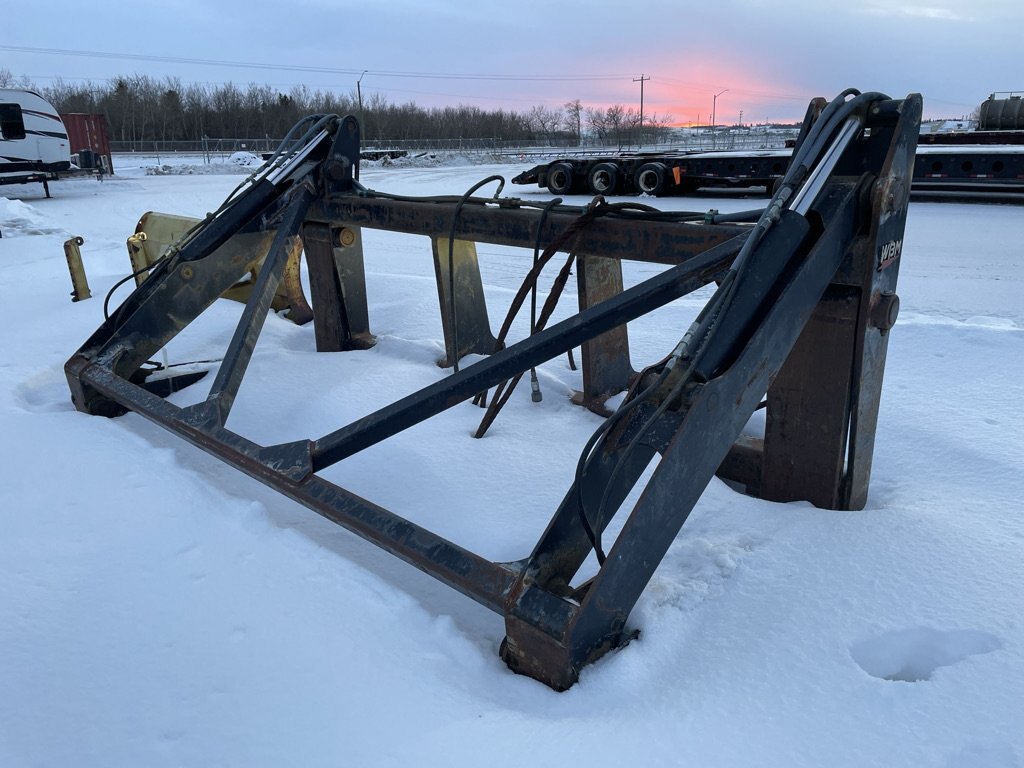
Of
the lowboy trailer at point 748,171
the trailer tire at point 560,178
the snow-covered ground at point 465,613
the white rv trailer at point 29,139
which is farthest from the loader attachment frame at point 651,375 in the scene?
the white rv trailer at point 29,139

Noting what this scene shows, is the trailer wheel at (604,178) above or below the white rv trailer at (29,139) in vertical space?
below

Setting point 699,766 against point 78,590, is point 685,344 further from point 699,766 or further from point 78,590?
point 78,590

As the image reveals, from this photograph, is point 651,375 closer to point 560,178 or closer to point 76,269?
point 76,269

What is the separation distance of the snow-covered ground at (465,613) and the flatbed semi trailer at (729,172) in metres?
9.37

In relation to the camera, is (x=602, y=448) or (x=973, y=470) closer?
(x=602, y=448)

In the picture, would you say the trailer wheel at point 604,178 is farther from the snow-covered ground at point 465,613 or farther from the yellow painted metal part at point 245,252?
the snow-covered ground at point 465,613

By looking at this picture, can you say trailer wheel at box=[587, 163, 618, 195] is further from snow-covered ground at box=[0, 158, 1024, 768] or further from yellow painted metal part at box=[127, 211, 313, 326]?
snow-covered ground at box=[0, 158, 1024, 768]

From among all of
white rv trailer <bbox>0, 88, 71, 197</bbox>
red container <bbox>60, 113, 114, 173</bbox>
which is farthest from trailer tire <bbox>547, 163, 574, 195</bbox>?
red container <bbox>60, 113, 114, 173</bbox>

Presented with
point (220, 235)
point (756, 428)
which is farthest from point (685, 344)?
point (220, 235)

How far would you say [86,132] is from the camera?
2341 cm

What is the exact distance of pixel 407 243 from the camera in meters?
9.59

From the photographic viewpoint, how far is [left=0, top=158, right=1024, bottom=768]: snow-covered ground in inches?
66.0

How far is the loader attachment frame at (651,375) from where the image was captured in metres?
1.94

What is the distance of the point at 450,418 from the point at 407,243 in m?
6.26
